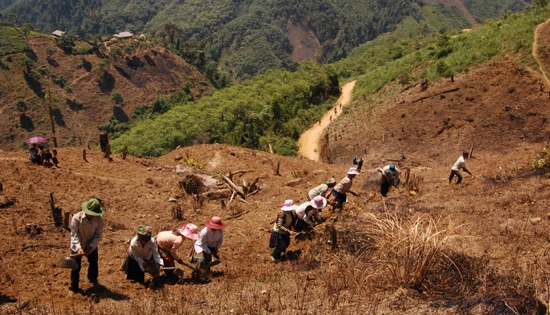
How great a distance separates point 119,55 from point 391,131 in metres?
52.9

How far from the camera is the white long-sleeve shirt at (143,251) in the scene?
222 inches

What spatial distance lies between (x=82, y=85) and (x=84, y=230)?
2312 inches

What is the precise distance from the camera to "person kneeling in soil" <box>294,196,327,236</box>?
273 inches

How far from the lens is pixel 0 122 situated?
4947cm

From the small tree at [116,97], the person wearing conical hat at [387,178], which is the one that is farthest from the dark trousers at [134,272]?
the small tree at [116,97]

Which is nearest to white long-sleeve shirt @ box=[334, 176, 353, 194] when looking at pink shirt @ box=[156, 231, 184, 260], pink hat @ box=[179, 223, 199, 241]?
pink hat @ box=[179, 223, 199, 241]

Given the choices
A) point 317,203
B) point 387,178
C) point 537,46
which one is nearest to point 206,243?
point 317,203

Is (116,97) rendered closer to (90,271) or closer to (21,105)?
(21,105)

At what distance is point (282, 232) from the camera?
6613 mm

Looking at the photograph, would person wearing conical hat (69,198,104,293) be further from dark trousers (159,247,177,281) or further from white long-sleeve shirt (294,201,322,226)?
white long-sleeve shirt (294,201,322,226)

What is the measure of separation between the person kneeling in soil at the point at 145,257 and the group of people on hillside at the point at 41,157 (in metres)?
7.62

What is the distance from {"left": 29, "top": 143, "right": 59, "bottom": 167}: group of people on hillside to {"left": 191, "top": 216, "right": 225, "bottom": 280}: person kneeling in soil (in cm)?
784

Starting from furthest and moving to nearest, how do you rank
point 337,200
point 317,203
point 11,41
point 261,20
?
1. point 261,20
2. point 11,41
3. point 337,200
4. point 317,203

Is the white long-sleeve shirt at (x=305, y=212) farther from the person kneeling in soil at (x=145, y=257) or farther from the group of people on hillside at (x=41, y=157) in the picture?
the group of people on hillside at (x=41, y=157)
